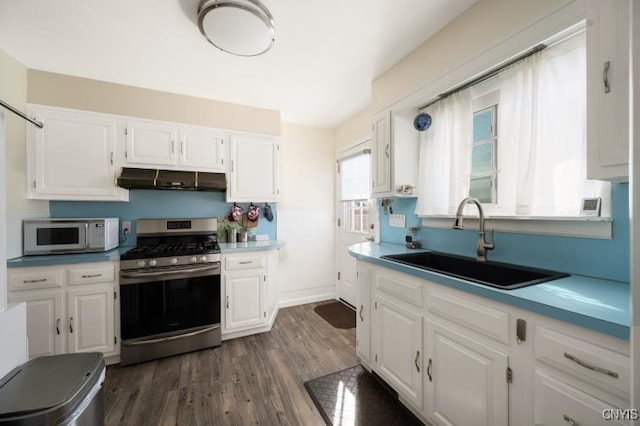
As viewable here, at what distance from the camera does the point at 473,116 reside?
1.79 m

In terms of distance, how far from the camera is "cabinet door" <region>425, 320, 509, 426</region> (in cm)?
105

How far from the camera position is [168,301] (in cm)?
222

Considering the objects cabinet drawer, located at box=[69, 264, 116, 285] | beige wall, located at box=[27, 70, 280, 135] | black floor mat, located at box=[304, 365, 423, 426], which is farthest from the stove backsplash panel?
black floor mat, located at box=[304, 365, 423, 426]

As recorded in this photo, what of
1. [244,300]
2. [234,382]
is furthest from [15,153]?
[234,382]

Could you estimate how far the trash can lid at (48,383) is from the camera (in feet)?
3.15

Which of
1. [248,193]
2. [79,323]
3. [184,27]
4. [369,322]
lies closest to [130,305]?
[79,323]

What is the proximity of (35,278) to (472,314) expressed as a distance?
3.03 meters

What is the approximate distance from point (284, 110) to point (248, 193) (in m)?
1.16

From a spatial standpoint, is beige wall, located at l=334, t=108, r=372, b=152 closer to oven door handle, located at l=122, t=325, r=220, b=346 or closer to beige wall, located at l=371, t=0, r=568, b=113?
beige wall, located at l=371, t=0, r=568, b=113

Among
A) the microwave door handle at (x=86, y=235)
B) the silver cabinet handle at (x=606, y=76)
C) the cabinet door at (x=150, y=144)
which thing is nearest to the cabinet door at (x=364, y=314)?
the silver cabinet handle at (x=606, y=76)

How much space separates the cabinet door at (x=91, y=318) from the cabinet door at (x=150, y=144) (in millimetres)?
1222

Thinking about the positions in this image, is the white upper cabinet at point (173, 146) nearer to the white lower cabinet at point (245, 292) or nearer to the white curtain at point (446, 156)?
the white lower cabinet at point (245, 292)

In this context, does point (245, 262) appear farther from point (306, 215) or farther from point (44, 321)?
point (44, 321)

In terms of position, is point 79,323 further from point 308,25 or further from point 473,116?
point 473,116
